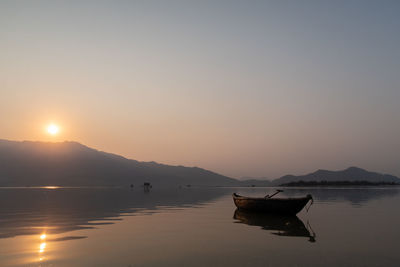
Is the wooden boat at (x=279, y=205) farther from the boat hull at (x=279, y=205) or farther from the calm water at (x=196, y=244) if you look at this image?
the calm water at (x=196, y=244)

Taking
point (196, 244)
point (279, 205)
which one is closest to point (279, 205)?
point (279, 205)

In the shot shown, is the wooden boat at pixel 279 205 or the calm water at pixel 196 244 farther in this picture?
the wooden boat at pixel 279 205

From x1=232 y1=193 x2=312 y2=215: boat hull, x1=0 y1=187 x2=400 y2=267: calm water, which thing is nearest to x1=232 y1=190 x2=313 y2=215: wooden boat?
x1=232 y1=193 x2=312 y2=215: boat hull

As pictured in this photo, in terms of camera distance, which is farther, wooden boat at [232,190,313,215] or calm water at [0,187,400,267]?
wooden boat at [232,190,313,215]

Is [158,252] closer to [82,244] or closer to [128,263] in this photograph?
[128,263]

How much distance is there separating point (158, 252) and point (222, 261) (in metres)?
3.08

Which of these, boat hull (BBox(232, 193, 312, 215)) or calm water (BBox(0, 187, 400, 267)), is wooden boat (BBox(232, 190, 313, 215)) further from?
calm water (BBox(0, 187, 400, 267))

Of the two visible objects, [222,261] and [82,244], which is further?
[82,244]

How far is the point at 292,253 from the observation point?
14.7 meters

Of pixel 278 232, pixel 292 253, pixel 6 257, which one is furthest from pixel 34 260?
pixel 278 232

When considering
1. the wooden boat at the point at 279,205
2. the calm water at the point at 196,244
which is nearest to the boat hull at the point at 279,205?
the wooden boat at the point at 279,205

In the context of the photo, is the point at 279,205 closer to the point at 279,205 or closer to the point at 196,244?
the point at 279,205

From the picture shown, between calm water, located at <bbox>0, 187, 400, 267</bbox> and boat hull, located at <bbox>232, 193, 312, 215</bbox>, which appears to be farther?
boat hull, located at <bbox>232, 193, 312, 215</bbox>

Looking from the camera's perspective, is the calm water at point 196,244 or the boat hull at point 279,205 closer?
the calm water at point 196,244
